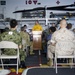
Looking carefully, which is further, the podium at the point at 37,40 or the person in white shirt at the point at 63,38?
the podium at the point at 37,40

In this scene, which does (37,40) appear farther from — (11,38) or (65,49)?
(65,49)

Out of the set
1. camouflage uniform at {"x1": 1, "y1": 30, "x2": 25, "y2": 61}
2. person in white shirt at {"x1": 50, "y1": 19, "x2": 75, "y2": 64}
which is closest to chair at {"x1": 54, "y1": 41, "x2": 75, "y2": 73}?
person in white shirt at {"x1": 50, "y1": 19, "x2": 75, "y2": 64}

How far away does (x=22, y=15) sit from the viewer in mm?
9969

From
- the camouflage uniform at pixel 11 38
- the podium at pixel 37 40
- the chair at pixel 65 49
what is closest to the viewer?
the chair at pixel 65 49

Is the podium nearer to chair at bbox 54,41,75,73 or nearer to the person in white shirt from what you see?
the person in white shirt

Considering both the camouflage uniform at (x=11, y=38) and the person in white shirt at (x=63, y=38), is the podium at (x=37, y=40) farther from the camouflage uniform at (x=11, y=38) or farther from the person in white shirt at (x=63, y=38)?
the person in white shirt at (x=63, y=38)

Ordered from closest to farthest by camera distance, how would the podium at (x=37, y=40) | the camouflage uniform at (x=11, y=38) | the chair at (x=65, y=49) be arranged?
the chair at (x=65, y=49)
the camouflage uniform at (x=11, y=38)
the podium at (x=37, y=40)

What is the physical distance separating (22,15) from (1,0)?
140 cm

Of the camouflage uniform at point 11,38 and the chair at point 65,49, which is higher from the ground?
the camouflage uniform at point 11,38

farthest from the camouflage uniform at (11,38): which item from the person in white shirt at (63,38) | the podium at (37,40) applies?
the podium at (37,40)

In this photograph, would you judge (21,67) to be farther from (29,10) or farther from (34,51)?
(29,10)

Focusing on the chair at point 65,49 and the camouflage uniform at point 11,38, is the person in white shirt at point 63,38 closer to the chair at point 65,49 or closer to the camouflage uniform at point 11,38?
the chair at point 65,49

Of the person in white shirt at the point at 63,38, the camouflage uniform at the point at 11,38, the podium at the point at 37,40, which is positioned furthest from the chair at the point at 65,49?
the podium at the point at 37,40

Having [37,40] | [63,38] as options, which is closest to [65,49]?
[63,38]
